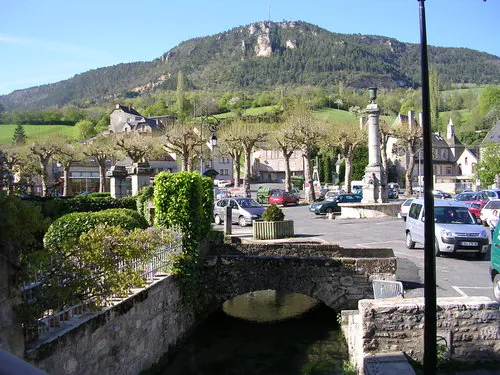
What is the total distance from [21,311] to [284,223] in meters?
13.6

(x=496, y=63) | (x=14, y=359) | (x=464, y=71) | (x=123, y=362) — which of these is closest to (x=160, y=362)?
(x=123, y=362)

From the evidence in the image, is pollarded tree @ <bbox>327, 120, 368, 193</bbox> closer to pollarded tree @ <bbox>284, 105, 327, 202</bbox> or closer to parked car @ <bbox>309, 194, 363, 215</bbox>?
pollarded tree @ <bbox>284, 105, 327, 202</bbox>

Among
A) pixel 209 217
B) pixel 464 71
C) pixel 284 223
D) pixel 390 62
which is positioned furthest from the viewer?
pixel 390 62

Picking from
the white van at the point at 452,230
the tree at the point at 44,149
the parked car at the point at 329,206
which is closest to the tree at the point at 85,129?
the tree at the point at 44,149

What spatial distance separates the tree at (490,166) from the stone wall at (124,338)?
3764 centimetres

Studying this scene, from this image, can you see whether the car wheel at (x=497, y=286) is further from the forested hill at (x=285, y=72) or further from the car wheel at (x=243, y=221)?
the forested hill at (x=285, y=72)

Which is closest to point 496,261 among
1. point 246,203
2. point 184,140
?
point 246,203

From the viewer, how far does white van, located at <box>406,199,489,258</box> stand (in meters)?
14.4

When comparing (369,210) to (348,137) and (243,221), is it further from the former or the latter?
(348,137)

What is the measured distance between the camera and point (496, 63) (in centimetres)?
16900

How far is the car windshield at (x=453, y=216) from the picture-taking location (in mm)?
15422

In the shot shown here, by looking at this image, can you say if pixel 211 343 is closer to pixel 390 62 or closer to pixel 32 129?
pixel 32 129

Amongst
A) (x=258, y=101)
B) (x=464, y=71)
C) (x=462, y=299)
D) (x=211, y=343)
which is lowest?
(x=211, y=343)

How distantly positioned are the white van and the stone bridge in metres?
4.13
